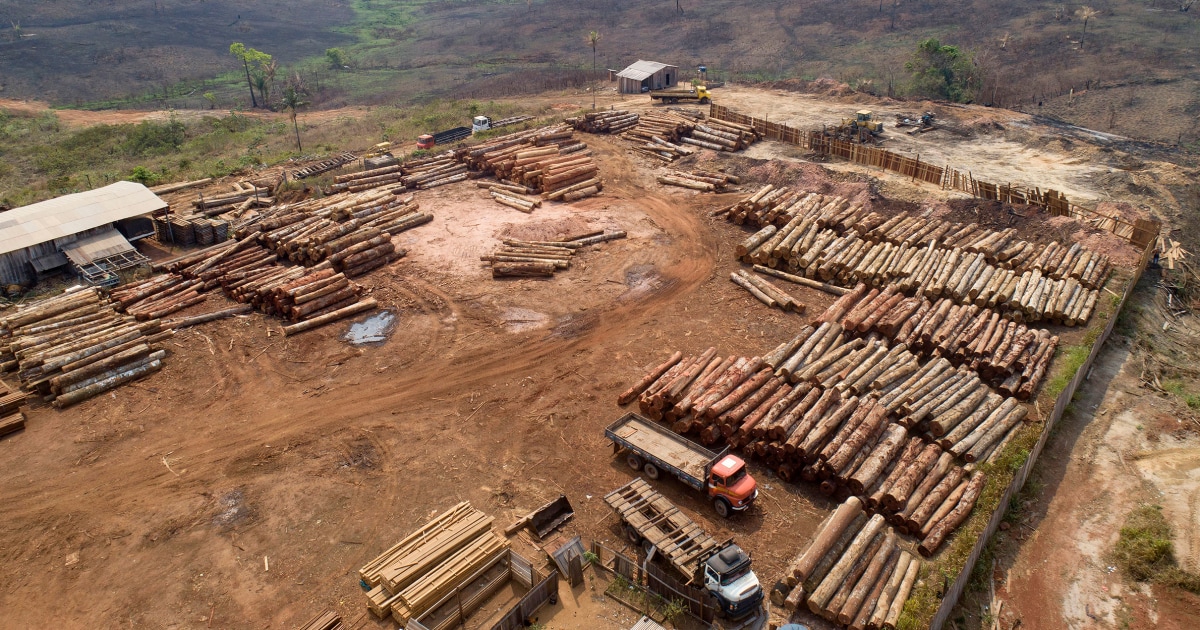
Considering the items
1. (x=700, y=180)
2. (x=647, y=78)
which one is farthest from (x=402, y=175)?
(x=647, y=78)

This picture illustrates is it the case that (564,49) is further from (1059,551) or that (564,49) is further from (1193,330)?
(1059,551)

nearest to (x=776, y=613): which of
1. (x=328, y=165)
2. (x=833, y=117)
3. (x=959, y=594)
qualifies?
(x=959, y=594)

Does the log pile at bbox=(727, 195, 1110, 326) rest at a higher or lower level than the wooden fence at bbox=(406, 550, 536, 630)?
higher

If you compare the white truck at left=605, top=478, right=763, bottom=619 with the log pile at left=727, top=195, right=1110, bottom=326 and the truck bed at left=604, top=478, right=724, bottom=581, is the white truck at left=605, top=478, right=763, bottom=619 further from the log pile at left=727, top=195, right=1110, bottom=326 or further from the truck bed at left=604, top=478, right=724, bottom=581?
the log pile at left=727, top=195, right=1110, bottom=326

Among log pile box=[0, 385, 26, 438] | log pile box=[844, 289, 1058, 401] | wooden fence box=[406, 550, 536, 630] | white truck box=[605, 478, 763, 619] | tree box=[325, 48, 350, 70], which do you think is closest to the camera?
white truck box=[605, 478, 763, 619]

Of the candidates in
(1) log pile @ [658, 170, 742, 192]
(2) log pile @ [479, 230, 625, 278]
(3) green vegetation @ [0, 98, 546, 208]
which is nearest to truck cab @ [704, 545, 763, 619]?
(2) log pile @ [479, 230, 625, 278]

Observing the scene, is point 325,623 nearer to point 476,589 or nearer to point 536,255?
point 476,589

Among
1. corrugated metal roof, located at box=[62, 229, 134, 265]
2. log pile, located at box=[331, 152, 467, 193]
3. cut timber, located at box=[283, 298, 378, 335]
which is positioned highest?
log pile, located at box=[331, 152, 467, 193]
